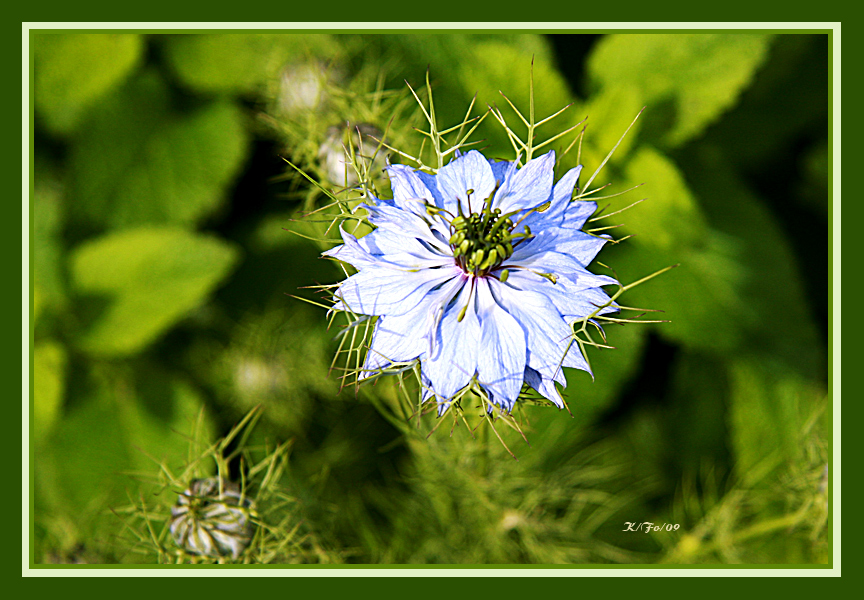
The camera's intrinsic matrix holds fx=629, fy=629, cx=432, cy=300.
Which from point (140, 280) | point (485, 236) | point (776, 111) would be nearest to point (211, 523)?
point (485, 236)

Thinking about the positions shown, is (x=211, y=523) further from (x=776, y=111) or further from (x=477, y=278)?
(x=776, y=111)

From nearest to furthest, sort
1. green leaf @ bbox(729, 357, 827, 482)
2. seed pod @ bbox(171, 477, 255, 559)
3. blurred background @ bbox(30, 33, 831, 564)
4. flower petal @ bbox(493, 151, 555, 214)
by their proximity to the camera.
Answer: flower petal @ bbox(493, 151, 555, 214)
seed pod @ bbox(171, 477, 255, 559)
blurred background @ bbox(30, 33, 831, 564)
green leaf @ bbox(729, 357, 827, 482)

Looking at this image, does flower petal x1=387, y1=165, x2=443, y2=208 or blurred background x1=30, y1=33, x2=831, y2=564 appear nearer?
flower petal x1=387, y1=165, x2=443, y2=208

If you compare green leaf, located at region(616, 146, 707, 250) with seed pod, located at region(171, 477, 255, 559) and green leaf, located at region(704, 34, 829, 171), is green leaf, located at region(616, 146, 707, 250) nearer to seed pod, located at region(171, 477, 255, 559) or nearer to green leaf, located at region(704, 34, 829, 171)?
green leaf, located at region(704, 34, 829, 171)

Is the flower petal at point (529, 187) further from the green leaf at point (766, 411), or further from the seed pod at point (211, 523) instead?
the green leaf at point (766, 411)

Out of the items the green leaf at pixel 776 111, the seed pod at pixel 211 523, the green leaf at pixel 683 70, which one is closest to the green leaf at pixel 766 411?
the green leaf at pixel 776 111

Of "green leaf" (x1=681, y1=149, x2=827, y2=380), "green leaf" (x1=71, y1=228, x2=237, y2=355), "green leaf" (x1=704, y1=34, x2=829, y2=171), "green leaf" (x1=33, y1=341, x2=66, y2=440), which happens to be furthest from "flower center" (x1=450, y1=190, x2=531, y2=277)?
"green leaf" (x1=33, y1=341, x2=66, y2=440)

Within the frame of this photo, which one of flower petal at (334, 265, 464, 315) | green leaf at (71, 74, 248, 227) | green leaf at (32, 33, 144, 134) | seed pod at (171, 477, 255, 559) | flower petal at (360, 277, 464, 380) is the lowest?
seed pod at (171, 477, 255, 559)

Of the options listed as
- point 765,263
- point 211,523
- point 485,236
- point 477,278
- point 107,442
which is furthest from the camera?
point 107,442
